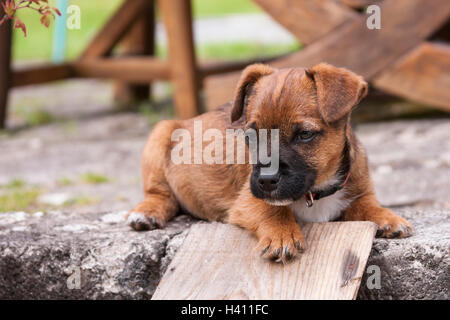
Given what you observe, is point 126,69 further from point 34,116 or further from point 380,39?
point 380,39

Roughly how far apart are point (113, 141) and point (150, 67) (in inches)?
56.2

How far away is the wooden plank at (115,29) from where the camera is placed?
10047 mm

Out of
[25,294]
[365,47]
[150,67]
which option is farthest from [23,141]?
[25,294]

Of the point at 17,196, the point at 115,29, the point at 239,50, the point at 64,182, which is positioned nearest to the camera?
the point at 17,196

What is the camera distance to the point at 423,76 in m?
7.29

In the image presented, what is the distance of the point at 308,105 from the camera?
11.8 ft

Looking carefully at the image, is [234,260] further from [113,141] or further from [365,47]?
[113,141]

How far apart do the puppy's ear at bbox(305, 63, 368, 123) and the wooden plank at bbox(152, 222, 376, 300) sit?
609mm

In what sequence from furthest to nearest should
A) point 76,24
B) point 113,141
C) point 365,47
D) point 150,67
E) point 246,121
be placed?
point 150,67, point 113,141, point 365,47, point 76,24, point 246,121

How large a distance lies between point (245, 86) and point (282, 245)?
98 cm

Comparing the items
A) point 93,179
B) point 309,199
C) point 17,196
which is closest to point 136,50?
point 93,179

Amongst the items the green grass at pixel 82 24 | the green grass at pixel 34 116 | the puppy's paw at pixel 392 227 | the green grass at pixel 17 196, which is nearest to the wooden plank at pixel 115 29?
the green grass at pixel 34 116

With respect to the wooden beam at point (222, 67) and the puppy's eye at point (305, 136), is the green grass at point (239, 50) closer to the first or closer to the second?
the wooden beam at point (222, 67)

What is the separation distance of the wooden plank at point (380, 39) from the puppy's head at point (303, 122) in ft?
12.1
